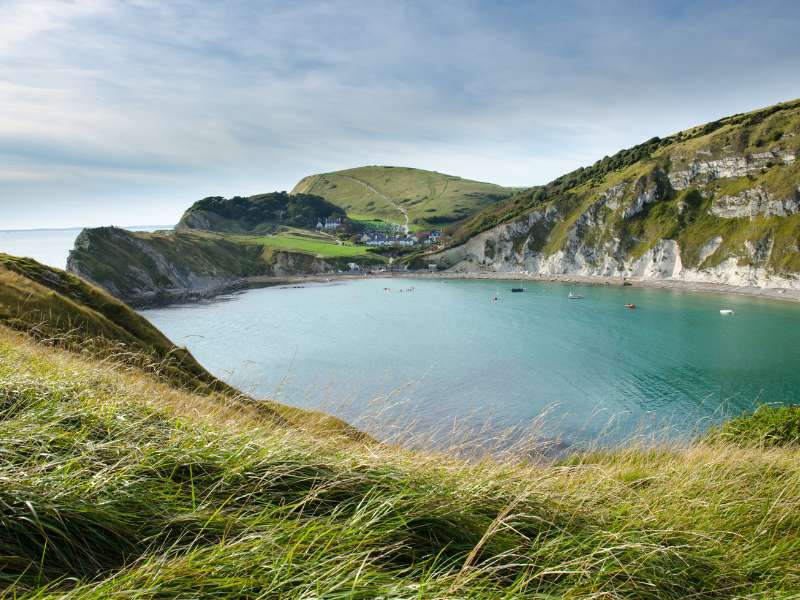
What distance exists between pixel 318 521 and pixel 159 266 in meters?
176

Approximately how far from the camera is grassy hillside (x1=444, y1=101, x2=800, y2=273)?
124 m

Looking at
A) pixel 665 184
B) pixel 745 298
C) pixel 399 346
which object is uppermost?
pixel 665 184

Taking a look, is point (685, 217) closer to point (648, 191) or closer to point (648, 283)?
point (648, 191)

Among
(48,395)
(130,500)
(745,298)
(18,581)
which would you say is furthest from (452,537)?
(745,298)

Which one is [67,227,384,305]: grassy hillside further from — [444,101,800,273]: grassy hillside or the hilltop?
the hilltop

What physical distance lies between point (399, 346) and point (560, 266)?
115313mm

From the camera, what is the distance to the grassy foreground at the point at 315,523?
102 inches

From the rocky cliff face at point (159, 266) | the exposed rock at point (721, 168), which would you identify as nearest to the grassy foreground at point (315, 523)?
the rocky cliff face at point (159, 266)

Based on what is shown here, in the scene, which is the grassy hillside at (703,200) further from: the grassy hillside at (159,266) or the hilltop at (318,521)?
the hilltop at (318,521)

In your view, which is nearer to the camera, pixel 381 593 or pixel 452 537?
pixel 381 593

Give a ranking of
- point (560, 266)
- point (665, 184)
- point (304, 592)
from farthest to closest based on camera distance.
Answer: point (560, 266)
point (665, 184)
point (304, 592)

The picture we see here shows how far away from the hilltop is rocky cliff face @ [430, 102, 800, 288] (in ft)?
478

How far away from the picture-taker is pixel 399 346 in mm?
80062

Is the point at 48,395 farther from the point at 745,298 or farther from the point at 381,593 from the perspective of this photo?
the point at 745,298
